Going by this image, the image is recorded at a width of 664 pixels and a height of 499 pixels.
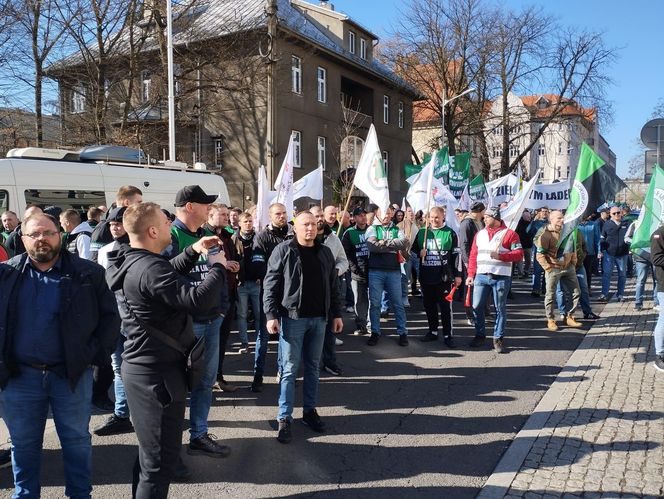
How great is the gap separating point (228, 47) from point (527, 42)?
17.7 meters

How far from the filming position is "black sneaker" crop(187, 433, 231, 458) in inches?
172

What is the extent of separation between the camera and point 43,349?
324 centimetres

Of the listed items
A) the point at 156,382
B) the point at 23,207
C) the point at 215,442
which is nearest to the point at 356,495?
the point at 215,442

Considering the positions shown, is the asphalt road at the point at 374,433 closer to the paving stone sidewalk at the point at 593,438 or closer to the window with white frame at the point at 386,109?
the paving stone sidewalk at the point at 593,438

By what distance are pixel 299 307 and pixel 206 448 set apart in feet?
4.25

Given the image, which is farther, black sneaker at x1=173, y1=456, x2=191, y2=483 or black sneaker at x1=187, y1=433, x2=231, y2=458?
black sneaker at x1=187, y1=433, x2=231, y2=458

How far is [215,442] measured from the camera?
14.6 feet

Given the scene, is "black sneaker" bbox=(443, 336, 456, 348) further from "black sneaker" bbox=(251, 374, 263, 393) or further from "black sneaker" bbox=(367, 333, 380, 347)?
"black sneaker" bbox=(251, 374, 263, 393)

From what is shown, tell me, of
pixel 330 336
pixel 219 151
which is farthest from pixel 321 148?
pixel 330 336

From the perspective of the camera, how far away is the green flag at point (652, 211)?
7.41 metres

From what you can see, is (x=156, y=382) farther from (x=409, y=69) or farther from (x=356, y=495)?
(x=409, y=69)

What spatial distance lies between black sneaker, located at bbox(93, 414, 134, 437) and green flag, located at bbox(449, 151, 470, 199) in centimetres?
1101

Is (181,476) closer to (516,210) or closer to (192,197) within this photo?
(192,197)

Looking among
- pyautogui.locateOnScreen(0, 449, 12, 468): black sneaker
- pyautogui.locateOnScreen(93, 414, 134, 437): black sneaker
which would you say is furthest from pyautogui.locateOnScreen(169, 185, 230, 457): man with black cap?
pyautogui.locateOnScreen(0, 449, 12, 468): black sneaker
